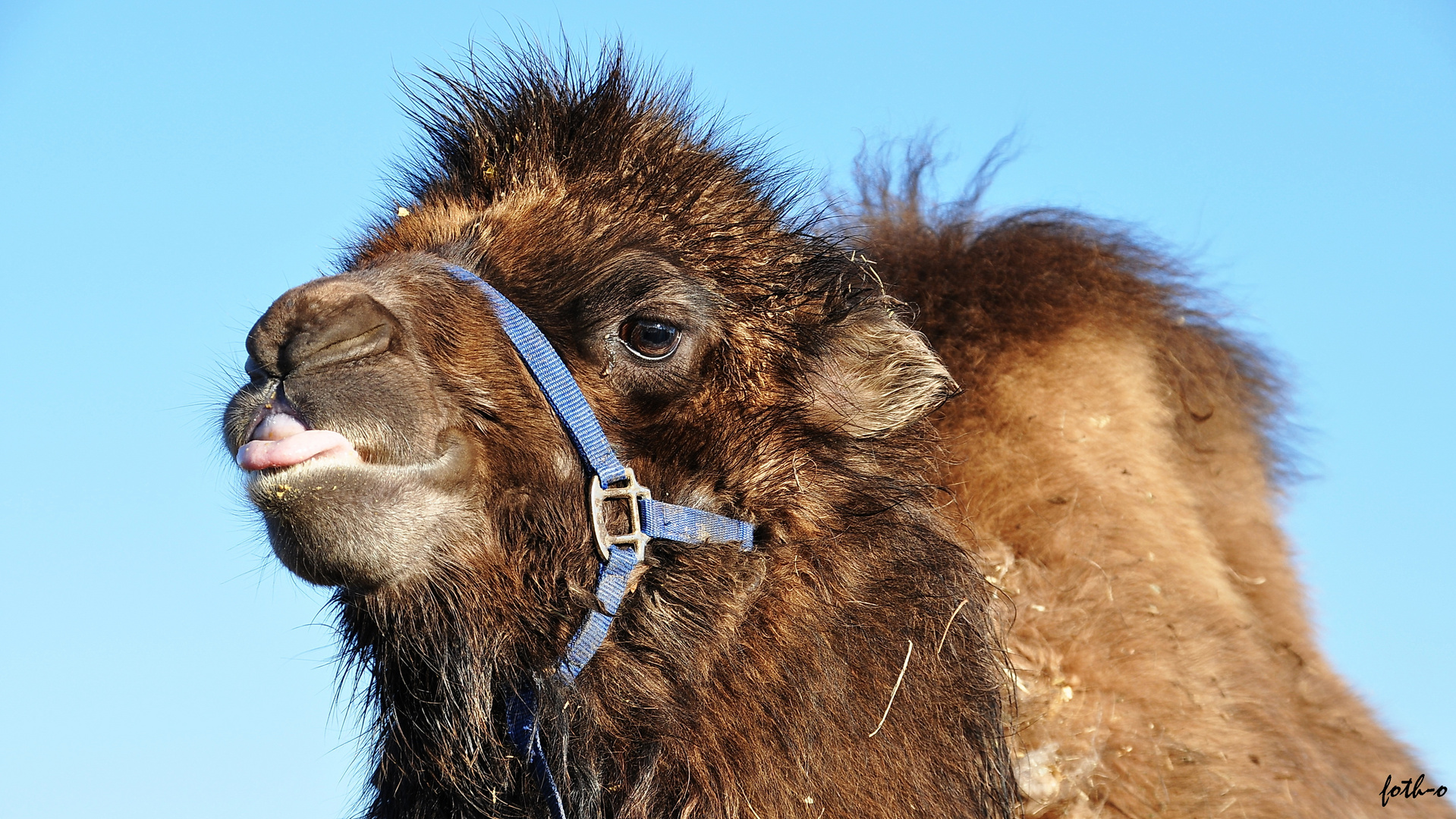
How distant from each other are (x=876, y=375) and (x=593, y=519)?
85 cm

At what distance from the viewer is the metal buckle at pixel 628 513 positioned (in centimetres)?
279

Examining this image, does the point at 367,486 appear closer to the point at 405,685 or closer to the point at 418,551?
the point at 418,551

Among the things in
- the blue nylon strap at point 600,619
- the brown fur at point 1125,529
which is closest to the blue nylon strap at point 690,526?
the blue nylon strap at point 600,619

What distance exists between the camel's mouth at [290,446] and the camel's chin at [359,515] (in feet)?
0.04

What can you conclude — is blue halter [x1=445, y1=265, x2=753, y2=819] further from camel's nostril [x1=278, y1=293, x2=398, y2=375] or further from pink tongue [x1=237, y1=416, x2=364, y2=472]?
pink tongue [x1=237, y1=416, x2=364, y2=472]

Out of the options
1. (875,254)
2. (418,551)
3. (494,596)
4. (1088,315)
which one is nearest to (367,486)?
(418,551)

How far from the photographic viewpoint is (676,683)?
2850 mm

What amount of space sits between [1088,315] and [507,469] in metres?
2.21

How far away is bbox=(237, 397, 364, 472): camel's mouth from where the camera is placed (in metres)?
2.56

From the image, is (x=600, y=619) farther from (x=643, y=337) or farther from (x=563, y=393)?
(x=643, y=337)

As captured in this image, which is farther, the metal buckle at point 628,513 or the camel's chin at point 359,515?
the metal buckle at point 628,513

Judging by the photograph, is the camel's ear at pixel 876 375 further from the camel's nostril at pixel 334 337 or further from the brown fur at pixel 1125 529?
the camel's nostril at pixel 334 337

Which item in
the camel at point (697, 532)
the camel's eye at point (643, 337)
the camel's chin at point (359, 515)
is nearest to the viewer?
the camel's chin at point (359, 515)

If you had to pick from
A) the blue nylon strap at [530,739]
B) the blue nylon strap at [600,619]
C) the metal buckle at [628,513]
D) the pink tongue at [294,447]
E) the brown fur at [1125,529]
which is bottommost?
the brown fur at [1125,529]
